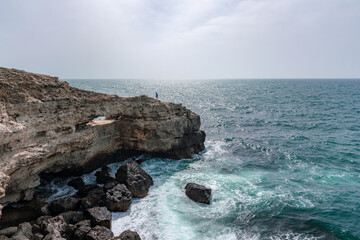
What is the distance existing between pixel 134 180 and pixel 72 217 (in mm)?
5365

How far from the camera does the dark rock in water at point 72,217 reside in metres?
14.4

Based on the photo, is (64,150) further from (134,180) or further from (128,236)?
(128,236)

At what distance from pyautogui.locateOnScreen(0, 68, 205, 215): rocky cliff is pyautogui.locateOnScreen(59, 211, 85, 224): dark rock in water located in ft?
12.5

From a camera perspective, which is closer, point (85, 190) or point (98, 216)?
point (98, 216)

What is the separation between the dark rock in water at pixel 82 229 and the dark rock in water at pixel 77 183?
525 cm

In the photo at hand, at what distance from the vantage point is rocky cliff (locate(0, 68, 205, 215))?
14625 millimetres

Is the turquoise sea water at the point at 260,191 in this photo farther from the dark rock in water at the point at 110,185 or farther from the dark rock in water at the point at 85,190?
the dark rock in water at the point at 85,190

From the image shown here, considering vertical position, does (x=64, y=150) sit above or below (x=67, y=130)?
below

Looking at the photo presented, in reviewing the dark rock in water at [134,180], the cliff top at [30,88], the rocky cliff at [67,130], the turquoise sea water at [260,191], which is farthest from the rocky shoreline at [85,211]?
the cliff top at [30,88]

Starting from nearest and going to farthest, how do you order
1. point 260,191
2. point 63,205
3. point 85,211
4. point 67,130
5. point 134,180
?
point 85,211
point 63,205
point 67,130
point 134,180
point 260,191

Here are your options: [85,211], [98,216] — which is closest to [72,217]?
[85,211]

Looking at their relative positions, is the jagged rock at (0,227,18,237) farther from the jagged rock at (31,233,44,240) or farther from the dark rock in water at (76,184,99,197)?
the dark rock in water at (76,184,99,197)

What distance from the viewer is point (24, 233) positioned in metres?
12.5

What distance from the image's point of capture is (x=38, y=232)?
1314cm
